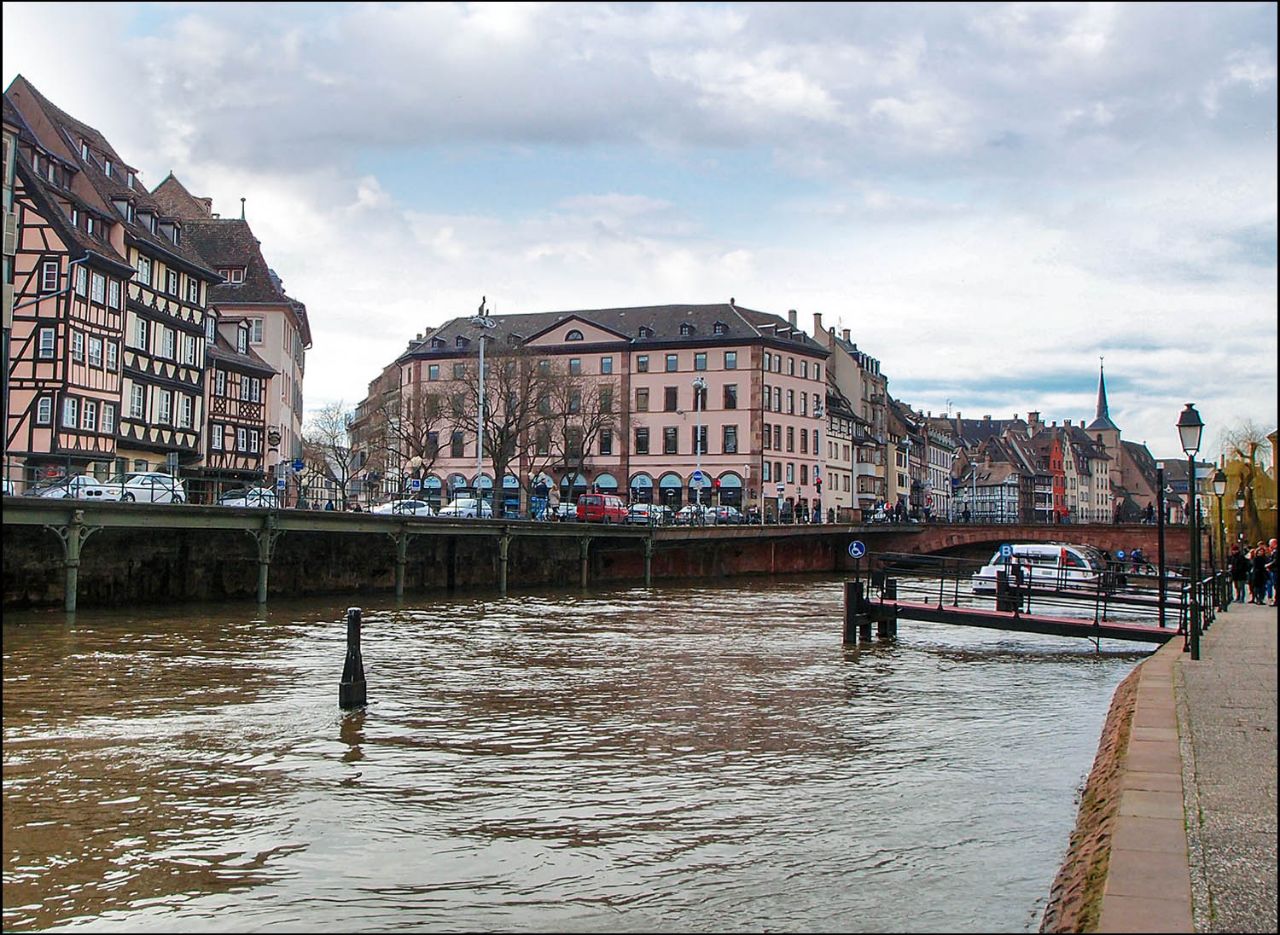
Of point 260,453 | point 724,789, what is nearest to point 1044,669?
point 724,789

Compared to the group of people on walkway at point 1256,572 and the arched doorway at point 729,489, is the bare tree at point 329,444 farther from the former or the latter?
the group of people on walkway at point 1256,572

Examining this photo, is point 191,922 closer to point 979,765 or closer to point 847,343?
point 979,765

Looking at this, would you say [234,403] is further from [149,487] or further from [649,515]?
[149,487]

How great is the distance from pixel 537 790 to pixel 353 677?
20.7 ft

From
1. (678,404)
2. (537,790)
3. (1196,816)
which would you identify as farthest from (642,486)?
(1196,816)

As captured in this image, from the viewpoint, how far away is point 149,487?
39969mm

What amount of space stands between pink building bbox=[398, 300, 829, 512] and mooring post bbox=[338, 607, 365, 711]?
7802 centimetres

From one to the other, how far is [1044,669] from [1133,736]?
1444cm

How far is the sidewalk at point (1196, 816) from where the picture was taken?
20.5 ft

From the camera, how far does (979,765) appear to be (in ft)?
47.4

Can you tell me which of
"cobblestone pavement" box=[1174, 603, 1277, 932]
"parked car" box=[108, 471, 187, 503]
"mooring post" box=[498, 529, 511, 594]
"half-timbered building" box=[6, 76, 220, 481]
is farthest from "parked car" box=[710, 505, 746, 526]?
"cobblestone pavement" box=[1174, 603, 1277, 932]

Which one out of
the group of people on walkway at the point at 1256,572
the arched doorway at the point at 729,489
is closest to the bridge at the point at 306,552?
the arched doorway at the point at 729,489

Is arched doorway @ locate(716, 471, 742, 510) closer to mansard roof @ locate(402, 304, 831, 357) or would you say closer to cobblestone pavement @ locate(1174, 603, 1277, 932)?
mansard roof @ locate(402, 304, 831, 357)

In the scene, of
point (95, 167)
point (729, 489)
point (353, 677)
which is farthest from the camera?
point (729, 489)
